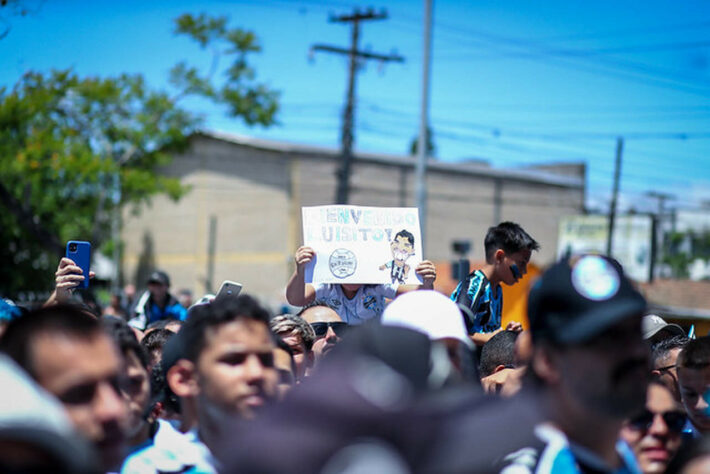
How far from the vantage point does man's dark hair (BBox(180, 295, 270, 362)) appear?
288cm

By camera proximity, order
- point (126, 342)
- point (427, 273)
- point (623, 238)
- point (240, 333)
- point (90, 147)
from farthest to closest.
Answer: point (623, 238) < point (90, 147) < point (427, 273) < point (126, 342) < point (240, 333)

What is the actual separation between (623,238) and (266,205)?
53.7ft

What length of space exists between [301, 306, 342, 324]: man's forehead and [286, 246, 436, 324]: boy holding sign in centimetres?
8

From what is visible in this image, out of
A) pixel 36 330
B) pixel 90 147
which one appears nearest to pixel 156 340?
pixel 36 330

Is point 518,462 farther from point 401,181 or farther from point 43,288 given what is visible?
point 401,181

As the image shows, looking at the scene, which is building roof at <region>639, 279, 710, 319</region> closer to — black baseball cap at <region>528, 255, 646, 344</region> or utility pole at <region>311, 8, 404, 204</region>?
utility pole at <region>311, 8, 404, 204</region>

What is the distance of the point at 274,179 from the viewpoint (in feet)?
122

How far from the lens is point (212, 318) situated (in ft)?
9.54

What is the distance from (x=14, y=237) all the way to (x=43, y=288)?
77.0 inches

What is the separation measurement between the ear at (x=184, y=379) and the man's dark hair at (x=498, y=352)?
2484mm

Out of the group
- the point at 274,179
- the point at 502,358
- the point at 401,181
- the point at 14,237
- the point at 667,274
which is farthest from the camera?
the point at 667,274

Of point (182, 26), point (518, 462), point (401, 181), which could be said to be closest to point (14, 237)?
point (182, 26)

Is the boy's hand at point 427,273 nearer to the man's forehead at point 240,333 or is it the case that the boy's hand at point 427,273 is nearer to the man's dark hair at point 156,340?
the man's dark hair at point 156,340

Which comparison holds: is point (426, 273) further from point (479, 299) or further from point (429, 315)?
point (429, 315)
